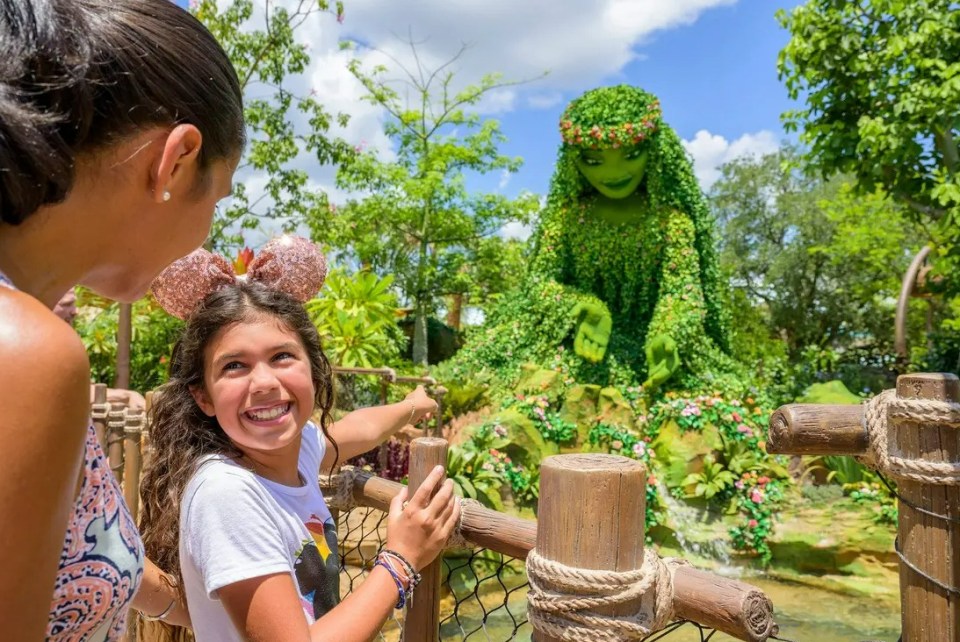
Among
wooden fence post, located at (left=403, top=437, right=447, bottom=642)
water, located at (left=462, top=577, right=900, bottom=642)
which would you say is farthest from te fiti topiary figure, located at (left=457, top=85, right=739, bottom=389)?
wooden fence post, located at (left=403, top=437, right=447, bottom=642)

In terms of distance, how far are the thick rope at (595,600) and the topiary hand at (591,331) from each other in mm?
6248

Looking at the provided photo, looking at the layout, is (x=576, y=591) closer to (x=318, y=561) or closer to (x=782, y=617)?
(x=318, y=561)

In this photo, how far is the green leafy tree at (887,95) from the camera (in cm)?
642

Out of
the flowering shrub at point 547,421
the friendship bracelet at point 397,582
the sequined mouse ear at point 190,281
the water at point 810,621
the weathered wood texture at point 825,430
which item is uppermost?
the sequined mouse ear at point 190,281

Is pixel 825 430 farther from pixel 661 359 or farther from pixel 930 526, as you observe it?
pixel 661 359

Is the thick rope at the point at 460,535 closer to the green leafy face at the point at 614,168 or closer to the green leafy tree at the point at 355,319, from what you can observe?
the green leafy tree at the point at 355,319

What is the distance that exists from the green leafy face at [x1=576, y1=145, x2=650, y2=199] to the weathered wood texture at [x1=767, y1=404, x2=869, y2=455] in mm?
5996

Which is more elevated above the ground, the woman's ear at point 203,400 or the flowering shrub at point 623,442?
the woman's ear at point 203,400

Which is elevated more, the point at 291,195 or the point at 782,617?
the point at 291,195

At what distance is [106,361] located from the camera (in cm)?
930

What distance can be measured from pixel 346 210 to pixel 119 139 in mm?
13469

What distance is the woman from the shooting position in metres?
0.54

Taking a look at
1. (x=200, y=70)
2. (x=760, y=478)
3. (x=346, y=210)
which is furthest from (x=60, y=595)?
(x=346, y=210)

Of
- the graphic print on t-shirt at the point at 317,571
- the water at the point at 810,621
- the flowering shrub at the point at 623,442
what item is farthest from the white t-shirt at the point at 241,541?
the flowering shrub at the point at 623,442
